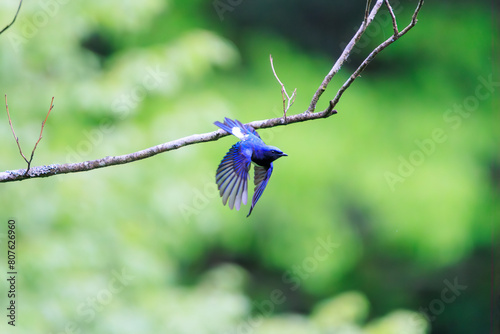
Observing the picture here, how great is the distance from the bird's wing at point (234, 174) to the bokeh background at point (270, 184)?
1.81 m

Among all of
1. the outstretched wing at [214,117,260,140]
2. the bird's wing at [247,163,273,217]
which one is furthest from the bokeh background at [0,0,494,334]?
the outstretched wing at [214,117,260,140]

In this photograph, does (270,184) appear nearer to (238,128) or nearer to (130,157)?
(238,128)

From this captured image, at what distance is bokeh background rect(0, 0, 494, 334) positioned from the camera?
12.0 ft

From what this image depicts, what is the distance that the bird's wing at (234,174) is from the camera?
178cm

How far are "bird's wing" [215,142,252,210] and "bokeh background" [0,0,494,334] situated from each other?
1.81 m

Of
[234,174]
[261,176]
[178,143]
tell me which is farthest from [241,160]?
[178,143]

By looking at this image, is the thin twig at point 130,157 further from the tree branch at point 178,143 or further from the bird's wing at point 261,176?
the bird's wing at point 261,176

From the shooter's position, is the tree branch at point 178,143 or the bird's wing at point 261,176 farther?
the bird's wing at point 261,176

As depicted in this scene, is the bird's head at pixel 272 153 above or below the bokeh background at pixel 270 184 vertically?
above

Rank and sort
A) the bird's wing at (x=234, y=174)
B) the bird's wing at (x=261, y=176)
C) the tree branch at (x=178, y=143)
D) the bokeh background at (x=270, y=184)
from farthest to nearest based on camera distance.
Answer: the bokeh background at (x=270, y=184) → the bird's wing at (x=261, y=176) → the bird's wing at (x=234, y=174) → the tree branch at (x=178, y=143)

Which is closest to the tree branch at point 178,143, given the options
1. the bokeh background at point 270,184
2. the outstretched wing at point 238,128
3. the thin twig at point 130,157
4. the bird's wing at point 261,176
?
the thin twig at point 130,157

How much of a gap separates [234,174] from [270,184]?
404 cm

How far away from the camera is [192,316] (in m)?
4.02

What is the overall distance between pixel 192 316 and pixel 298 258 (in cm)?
226
